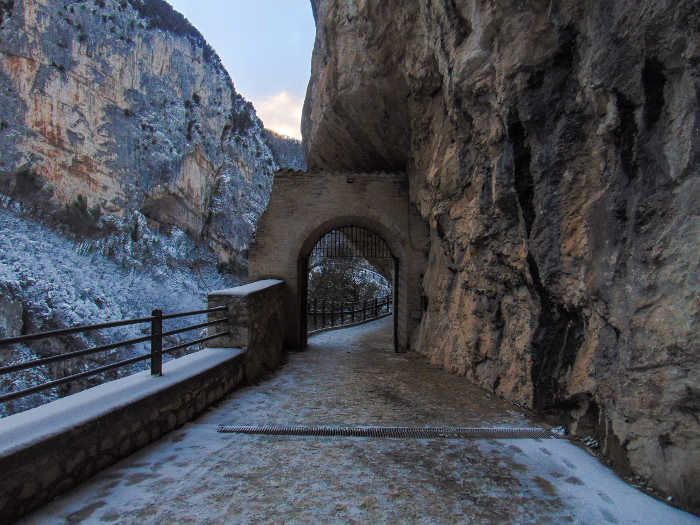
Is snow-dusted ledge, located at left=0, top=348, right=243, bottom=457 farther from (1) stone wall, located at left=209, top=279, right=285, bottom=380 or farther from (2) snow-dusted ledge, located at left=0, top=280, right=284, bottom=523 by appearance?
(1) stone wall, located at left=209, top=279, right=285, bottom=380

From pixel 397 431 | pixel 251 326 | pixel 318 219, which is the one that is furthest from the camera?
pixel 318 219

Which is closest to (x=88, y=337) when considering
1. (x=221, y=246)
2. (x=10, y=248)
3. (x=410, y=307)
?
(x=10, y=248)

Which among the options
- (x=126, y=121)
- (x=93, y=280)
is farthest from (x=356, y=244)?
(x=126, y=121)

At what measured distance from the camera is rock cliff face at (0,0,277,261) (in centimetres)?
2727

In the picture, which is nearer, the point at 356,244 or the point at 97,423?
the point at 97,423

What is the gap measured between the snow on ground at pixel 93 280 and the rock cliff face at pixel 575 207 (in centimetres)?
1953

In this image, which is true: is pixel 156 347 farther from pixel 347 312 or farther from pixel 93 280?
pixel 93 280

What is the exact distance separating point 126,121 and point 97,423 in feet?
119

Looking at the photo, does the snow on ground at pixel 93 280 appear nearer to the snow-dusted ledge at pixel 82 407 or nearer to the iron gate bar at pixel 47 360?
the snow-dusted ledge at pixel 82 407

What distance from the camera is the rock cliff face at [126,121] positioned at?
89.5ft

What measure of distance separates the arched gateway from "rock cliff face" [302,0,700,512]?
1.85 meters

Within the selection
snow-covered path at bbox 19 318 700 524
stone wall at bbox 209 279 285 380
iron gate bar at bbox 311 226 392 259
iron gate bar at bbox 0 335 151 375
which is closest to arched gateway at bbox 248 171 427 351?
iron gate bar at bbox 311 226 392 259

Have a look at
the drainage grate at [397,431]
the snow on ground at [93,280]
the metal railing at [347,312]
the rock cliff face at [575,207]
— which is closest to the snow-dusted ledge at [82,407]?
the drainage grate at [397,431]

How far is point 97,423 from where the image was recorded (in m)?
2.69
